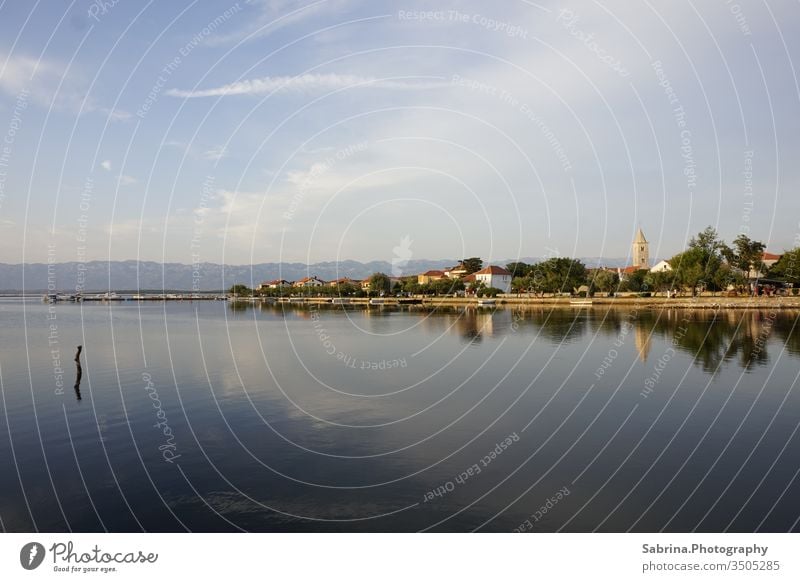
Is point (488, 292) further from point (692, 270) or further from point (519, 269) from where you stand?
point (692, 270)

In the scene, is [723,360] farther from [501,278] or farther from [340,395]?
[501,278]

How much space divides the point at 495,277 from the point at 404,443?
139 m

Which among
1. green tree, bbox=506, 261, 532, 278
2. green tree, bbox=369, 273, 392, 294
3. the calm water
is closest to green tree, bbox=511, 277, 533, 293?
green tree, bbox=506, 261, 532, 278

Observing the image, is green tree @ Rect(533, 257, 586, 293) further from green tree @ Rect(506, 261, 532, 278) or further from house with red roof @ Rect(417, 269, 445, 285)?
house with red roof @ Rect(417, 269, 445, 285)

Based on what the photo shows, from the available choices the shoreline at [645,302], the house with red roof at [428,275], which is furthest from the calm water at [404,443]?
the house with red roof at [428,275]

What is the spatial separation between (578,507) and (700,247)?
333ft

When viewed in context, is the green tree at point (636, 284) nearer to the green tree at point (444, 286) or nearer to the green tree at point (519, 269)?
the green tree at point (519, 269)

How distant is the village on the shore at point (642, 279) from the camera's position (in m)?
93.7

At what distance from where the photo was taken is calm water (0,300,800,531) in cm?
1247

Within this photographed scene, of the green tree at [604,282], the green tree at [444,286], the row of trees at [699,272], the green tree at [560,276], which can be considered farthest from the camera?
the green tree at [444,286]

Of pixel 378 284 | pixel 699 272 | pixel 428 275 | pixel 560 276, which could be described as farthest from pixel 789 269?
pixel 428 275

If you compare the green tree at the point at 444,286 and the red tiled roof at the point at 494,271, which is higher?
the red tiled roof at the point at 494,271

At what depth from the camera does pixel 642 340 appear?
45531 millimetres

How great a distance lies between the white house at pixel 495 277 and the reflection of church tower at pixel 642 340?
306 feet
